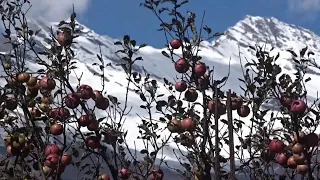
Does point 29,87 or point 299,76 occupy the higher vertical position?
point 299,76

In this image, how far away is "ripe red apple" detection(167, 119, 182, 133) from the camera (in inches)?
138

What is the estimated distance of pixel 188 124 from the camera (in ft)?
11.3

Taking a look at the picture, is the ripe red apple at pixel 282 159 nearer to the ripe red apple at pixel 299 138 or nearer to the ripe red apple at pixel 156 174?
the ripe red apple at pixel 299 138

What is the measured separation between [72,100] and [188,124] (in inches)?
25.1

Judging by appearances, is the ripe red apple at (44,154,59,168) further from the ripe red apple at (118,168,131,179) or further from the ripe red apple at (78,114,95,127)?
the ripe red apple at (118,168,131,179)

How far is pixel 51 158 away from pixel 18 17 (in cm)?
144

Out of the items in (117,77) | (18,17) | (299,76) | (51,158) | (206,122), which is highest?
(117,77)

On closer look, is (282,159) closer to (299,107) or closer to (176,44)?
(299,107)

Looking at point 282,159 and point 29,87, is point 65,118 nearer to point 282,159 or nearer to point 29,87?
point 29,87

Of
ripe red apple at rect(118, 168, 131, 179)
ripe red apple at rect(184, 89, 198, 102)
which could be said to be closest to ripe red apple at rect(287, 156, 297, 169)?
ripe red apple at rect(184, 89, 198, 102)

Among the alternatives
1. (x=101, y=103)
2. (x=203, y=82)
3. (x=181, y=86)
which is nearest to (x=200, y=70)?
(x=203, y=82)

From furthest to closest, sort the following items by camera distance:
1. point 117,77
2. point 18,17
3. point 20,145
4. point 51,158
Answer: point 117,77 < point 18,17 < point 20,145 < point 51,158

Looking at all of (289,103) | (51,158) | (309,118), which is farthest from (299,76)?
(51,158)

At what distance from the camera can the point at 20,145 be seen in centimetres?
332
